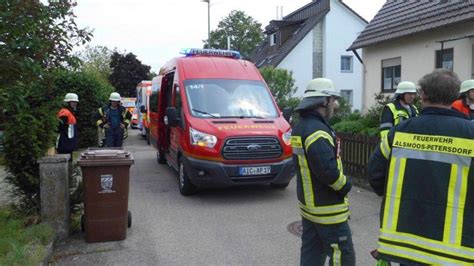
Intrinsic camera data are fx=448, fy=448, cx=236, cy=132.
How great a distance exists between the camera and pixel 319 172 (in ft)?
10.7

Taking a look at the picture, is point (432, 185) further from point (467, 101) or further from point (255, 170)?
point (255, 170)

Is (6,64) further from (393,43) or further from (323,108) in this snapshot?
(393,43)

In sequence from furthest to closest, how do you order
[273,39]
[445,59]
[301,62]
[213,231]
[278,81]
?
[273,39] < [301,62] < [278,81] < [445,59] < [213,231]

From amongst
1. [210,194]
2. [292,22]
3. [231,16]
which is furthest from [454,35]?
[231,16]

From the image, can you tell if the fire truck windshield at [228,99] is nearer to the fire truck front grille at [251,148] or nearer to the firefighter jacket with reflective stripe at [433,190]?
the fire truck front grille at [251,148]

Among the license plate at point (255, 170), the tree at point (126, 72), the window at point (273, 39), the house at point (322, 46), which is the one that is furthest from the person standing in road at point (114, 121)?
the tree at point (126, 72)

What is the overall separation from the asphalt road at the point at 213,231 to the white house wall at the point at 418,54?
245 inches

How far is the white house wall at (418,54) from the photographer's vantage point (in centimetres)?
1228

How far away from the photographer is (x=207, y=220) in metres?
6.45

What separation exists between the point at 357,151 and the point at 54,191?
609 cm

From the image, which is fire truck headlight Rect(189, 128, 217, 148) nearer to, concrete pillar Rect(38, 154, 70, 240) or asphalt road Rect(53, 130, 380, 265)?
asphalt road Rect(53, 130, 380, 265)

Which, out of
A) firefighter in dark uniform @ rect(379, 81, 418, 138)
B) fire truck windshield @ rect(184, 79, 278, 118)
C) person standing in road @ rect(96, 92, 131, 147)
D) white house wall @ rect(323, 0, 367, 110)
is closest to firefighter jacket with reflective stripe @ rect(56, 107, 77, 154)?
fire truck windshield @ rect(184, 79, 278, 118)

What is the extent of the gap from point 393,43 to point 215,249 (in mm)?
12794

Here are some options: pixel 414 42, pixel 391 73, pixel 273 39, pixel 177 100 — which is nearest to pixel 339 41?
pixel 273 39
